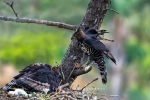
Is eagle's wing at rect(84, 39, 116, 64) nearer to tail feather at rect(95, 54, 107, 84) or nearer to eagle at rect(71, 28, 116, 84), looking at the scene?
eagle at rect(71, 28, 116, 84)

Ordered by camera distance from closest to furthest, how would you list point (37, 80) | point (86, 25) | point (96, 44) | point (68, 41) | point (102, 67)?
point (37, 80)
point (96, 44)
point (102, 67)
point (86, 25)
point (68, 41)

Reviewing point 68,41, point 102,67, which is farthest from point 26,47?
point 102,67

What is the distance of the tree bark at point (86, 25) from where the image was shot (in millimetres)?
6152

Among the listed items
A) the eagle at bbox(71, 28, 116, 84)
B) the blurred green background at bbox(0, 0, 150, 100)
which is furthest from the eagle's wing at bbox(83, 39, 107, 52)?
the blurred green background at bbox(0, 0, 150, 100)

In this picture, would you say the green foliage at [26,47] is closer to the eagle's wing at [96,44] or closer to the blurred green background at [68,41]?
the blurred green background at [68,41]

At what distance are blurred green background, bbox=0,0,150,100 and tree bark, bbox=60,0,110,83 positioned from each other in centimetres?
1072

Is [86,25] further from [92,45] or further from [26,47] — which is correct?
[26,47]

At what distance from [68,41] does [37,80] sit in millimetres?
18415

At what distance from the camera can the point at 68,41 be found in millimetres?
24250

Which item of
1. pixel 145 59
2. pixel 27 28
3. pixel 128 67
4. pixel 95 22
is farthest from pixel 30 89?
pixel 128 67

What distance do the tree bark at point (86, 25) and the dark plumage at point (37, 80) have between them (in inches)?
6.1

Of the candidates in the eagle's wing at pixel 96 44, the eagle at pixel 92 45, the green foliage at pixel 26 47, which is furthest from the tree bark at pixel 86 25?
the green foliage at pixel 26 47

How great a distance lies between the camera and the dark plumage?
573 centimetres

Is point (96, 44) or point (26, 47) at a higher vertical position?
point (26, 47)
